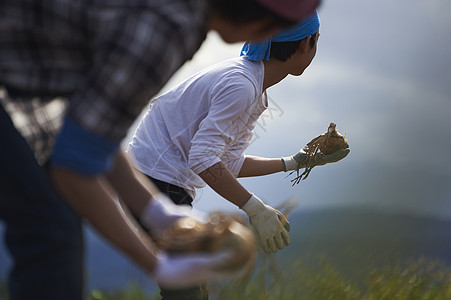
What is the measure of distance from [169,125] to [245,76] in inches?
11.9

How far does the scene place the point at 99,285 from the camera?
2.72 metres

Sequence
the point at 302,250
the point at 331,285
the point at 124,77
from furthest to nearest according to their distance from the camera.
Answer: the point at 302,250 → the point at 331,285 → the point at 124,77

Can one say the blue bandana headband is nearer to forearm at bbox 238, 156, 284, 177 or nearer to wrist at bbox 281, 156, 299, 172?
forearm at bbox 238, 156, 284, 177

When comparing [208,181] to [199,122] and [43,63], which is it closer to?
[199,122]

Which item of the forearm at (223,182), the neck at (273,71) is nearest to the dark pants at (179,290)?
the forearm at (223,182)

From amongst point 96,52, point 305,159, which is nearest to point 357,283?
point 305,159

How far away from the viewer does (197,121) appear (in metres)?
1.79

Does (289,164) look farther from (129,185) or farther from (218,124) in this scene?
(129,185)

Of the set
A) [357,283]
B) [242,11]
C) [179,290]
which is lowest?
[357,283]

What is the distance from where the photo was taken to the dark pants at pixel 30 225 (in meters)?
0.94

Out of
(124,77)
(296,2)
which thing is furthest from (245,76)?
(124,77)

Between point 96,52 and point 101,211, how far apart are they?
244mm

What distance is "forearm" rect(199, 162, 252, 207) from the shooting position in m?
1.71

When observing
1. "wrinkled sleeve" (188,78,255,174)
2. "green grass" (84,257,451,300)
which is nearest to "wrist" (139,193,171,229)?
"wrinkled sleeve" (188,78,255,174)
